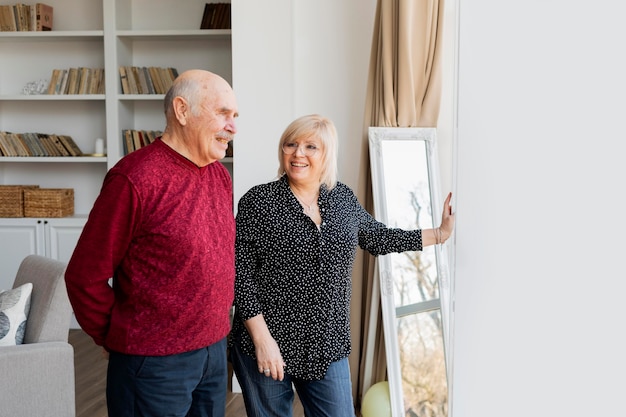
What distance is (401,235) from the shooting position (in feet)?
8.27

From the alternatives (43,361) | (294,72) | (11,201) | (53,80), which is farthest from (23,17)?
(43,361)

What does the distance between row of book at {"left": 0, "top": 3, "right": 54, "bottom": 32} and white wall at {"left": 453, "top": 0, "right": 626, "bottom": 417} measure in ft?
20.8

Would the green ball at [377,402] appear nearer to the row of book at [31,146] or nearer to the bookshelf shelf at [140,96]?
the bookshelf shelf at [140,96]

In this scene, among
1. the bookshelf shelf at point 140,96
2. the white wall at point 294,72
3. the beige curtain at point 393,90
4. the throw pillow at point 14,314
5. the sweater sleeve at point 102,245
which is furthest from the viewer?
the bookshelf shelf at point 140,96

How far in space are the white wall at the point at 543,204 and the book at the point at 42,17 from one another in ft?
20.8

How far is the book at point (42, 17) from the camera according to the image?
19.0 ft

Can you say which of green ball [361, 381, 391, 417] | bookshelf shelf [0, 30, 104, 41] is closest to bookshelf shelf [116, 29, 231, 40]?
bookshelf shelf [0, 30, 104, 41]

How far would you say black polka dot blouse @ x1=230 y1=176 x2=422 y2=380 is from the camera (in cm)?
213

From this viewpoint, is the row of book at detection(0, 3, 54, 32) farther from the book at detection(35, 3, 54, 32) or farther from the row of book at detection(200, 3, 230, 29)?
the row of book at detection(200, 3, 230, 29)

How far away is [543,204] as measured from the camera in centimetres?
15

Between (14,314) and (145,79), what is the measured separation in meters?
3.33

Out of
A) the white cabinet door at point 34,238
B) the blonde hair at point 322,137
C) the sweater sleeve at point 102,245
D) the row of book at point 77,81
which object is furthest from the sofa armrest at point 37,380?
the row of book at point 77,81

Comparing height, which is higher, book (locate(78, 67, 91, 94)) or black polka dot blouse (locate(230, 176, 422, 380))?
book (locate(78, 67, 91, 94))

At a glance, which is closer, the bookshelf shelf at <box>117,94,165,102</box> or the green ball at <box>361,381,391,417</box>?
the green ball at <box>361,381,391,417</box>
